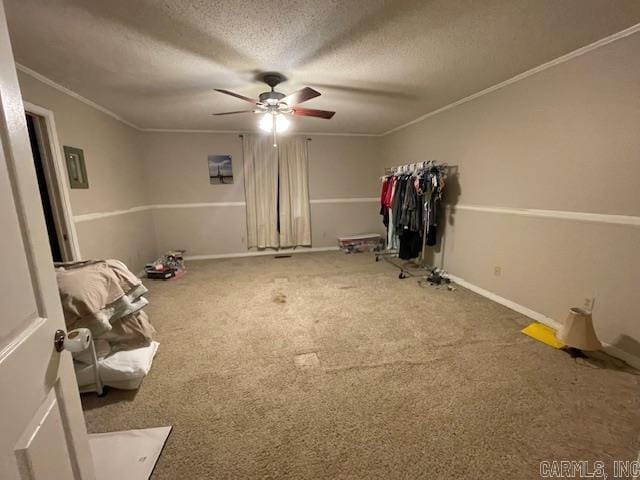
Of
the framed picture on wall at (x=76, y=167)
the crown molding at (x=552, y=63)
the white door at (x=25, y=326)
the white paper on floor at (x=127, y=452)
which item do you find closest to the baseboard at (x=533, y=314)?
the crown molding at (x=552, y=63)

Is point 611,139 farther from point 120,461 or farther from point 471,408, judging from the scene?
point 120,461

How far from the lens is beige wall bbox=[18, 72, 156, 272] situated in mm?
2729

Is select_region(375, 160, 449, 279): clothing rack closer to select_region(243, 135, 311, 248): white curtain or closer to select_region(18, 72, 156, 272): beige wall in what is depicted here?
select_region(243, 135, 311, 248): white curtain

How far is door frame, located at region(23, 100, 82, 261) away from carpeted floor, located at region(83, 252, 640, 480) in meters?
1.06

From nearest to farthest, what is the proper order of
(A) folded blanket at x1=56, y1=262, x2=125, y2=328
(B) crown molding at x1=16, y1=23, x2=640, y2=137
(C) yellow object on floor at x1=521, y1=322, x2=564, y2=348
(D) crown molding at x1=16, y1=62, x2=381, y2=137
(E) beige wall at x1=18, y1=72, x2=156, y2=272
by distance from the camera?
(A) folded blanket at x1=56, y1=262, x2=125, y2=328 < (B) crown molding at x1=16, y1=23, x2=640, y2=137 < (C) yellow object on floor at x1=521, y1=322, x2=564, y2=348 < (D) crown molding at x1=16, y1=62, x2=381, y2=137 < (E) beige wall at x1=18, y1=72, x2=156, y2=272

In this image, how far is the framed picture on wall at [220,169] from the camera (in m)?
4.95

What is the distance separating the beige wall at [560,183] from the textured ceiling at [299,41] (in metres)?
0.28

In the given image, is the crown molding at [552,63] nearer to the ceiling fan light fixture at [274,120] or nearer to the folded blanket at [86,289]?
the ceiling fan light fixture at [274,120]

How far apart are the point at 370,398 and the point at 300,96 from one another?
248 cm

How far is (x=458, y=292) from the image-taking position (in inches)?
131

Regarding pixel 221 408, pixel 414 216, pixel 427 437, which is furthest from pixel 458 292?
pixel 221 408

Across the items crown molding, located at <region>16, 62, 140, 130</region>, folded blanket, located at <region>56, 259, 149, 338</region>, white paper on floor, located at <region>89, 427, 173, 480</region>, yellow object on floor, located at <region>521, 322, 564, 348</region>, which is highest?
crown molding, located at <region>16, 62, 140, 130</region>

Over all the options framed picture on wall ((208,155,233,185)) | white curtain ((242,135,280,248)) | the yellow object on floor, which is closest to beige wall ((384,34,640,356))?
the yellow object on floor

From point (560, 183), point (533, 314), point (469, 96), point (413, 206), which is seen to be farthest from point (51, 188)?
point (533, 314)
